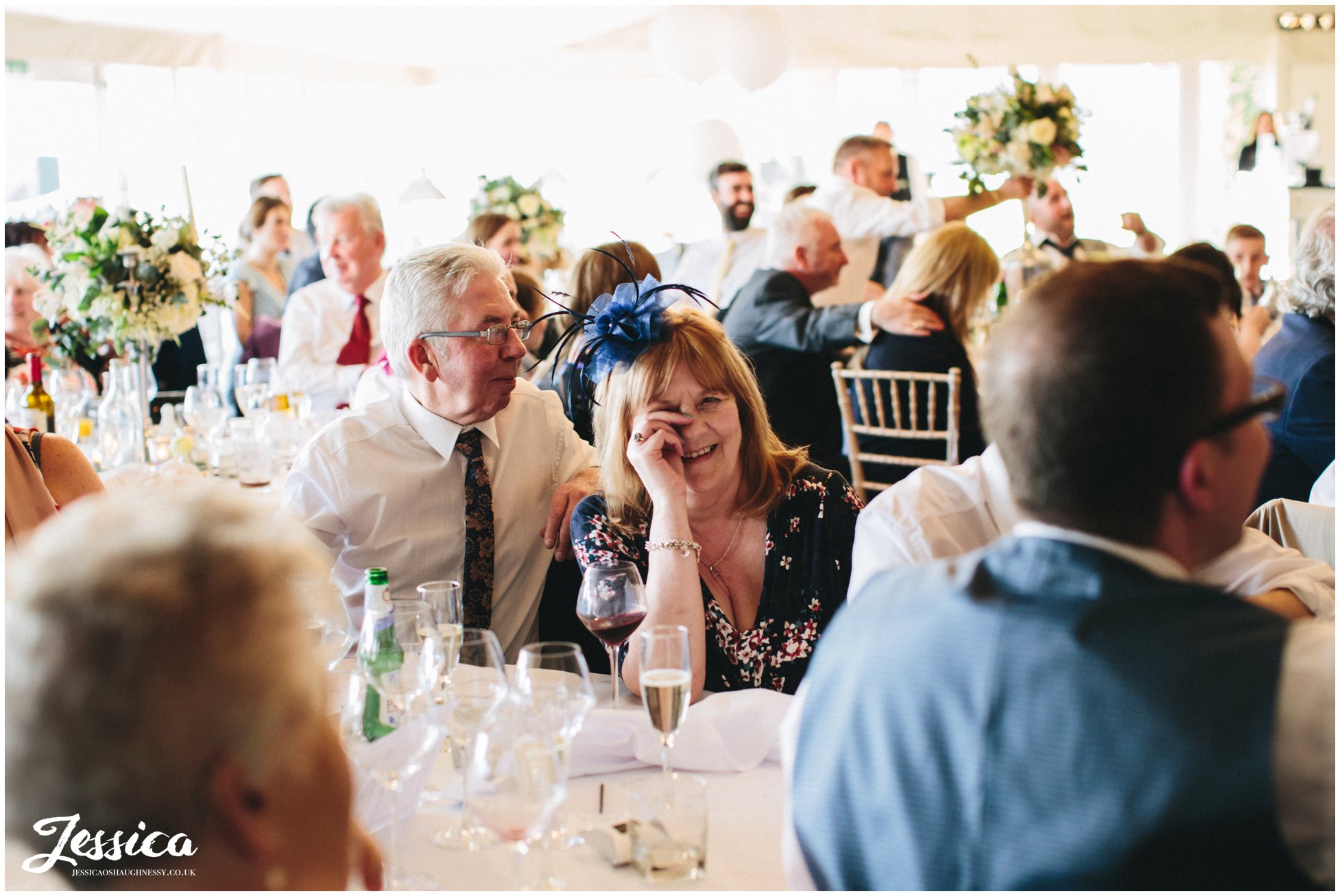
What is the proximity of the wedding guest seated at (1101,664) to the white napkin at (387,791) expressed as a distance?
1.67ft

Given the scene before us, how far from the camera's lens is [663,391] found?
208 centimetres

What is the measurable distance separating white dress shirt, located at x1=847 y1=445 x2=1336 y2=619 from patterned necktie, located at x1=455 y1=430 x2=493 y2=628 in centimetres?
100

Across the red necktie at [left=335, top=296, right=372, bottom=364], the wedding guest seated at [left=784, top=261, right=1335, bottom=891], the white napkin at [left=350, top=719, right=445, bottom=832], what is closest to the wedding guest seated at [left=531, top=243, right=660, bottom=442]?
the red necktie at [left=335, top=296, right=372, bottom=364]

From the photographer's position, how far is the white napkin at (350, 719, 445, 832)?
1.28 m

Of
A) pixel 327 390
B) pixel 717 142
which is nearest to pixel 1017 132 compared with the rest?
pixel 717 142

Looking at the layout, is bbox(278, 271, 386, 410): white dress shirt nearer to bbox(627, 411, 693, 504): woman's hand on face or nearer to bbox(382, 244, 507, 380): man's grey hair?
bbox(382, 244, 507, 380): man's grey hair

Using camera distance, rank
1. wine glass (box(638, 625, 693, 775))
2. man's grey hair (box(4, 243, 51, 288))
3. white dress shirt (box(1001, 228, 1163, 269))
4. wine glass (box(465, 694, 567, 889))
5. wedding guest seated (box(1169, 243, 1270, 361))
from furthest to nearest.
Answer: white dress shirt (box(1001, 228, 1163, 269)) → man's grey hair (box(4, 243, 51, 288)) → wedding guest seated (box(1169, 243, 1270, 361)) → wine glass (box(638, 625, 693, 775)) → wine glass (box(465, 694, 567, 889))

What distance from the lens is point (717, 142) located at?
784 cm

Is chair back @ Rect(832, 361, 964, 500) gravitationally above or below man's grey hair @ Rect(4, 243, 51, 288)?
below

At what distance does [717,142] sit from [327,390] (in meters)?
3.98

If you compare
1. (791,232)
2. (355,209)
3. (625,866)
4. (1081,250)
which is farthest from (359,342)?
(1081,250)

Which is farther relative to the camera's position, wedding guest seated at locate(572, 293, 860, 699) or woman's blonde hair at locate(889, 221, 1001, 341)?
woman's blonde hair at locate(889, 221, 1001, 341)

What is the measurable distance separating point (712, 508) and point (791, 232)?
279cm

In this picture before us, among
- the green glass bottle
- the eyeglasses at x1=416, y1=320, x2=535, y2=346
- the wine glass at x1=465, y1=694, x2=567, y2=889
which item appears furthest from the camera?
the eyeglasses at x1=416, y1=320, x2=535, y2=346
